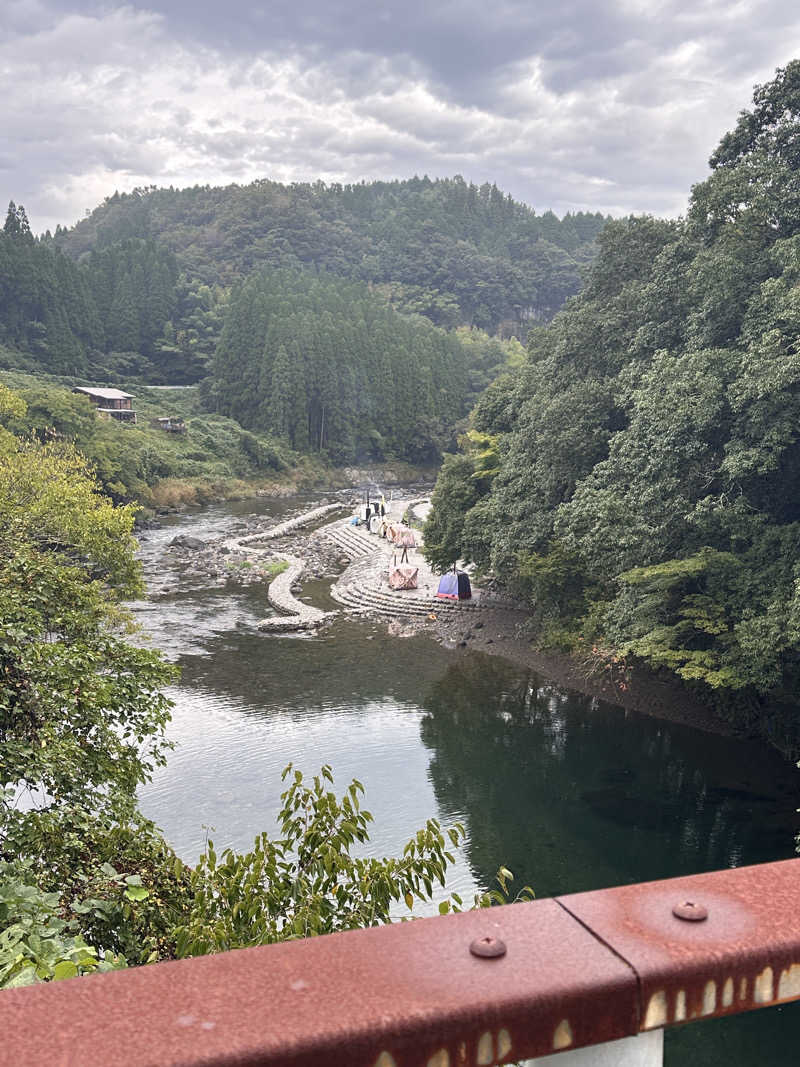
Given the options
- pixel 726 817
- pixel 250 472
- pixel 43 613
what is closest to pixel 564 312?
pixel 726 817

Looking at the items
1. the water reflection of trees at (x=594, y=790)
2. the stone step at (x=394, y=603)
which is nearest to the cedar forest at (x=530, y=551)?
the water reflection of trees at (x=594, y=790)

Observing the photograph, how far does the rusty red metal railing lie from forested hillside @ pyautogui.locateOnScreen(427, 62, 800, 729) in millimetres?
14703

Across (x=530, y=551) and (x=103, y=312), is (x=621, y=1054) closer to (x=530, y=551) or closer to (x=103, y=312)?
(x=530, y=551)

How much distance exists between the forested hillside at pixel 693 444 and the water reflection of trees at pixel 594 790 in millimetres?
1626

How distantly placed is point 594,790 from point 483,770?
7.80ft

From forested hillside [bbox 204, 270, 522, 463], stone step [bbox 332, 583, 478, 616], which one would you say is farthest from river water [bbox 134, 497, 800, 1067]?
forested hillside [bbox 204, 270, 522, 463]

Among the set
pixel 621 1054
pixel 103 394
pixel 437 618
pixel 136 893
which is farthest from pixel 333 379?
pixel 621 1054

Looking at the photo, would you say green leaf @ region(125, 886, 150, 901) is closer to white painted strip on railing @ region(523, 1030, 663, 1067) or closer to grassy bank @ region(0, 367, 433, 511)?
white painted strip on railing @ region(523, 1030, 663, 1067)

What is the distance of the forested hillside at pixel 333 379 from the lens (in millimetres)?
73375

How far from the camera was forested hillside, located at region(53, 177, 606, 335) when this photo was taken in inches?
5044

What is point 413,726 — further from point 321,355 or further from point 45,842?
point 321,355

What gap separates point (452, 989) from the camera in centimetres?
100

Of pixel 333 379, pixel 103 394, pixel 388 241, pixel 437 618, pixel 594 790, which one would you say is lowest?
pixel 594 790

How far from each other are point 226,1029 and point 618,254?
26302 millimetres
